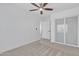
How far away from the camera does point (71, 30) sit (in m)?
5.13

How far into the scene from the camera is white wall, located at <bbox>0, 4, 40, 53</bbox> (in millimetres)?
3695

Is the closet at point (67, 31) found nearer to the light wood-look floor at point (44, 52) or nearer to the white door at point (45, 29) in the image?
the light wood-look floor at point (44, 52)

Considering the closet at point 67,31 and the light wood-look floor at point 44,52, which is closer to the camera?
the light wood-look floor at point 44,52

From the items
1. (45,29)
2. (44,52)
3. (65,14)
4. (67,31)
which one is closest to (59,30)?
(67,31)

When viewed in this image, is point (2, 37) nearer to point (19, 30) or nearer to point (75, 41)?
point (19, 30)

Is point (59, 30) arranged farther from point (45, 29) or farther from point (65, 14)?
point (45, 29)

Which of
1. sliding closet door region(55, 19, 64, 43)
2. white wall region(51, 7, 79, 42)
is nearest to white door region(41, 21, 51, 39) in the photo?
white wall region(51, 7, 79, 42)

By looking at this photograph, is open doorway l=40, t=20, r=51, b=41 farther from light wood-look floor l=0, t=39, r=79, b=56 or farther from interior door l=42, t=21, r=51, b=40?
light wood-look floor l=0, t=39, r=79, b=56

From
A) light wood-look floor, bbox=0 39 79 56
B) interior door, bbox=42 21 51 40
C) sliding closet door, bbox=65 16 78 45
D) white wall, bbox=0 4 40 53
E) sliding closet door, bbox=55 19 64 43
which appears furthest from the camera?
interior door, bbox=42 21 51 40

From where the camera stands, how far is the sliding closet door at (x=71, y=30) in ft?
16.1

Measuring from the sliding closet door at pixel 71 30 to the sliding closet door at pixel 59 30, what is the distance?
35cm

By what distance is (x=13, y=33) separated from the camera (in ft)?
14.1

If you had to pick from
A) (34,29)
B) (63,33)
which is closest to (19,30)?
(34,29)

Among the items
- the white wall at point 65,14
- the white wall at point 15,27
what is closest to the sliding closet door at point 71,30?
the white wall at point 65,14
